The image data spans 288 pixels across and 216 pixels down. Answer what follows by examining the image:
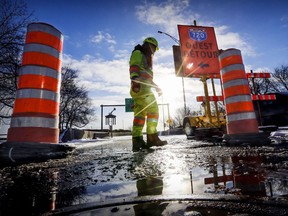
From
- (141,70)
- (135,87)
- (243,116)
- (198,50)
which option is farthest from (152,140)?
(198,50)

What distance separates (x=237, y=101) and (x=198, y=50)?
900 cm

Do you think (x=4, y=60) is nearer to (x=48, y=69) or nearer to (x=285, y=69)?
(x=48, y=69)

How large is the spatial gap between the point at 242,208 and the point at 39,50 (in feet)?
11.7

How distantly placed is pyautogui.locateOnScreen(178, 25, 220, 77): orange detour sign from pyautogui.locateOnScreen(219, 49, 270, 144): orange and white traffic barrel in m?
7.09

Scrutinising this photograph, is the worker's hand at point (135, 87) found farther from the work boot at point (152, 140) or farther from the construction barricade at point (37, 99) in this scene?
the construction barricade at point (37, 99)

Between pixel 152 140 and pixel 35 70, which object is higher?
pixel 35 70

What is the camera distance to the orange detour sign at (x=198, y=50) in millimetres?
11609

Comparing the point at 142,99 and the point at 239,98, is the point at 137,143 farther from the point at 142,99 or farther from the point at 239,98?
the point at 239,98

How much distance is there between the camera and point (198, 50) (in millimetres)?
12320

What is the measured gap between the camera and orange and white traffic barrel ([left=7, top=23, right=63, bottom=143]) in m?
2.98

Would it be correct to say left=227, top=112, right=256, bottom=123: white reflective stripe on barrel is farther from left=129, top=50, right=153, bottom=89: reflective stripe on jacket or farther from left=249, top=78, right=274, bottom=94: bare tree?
left=249, top=78, right=274, bottom=94: bare tree

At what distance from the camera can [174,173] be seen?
151 cm

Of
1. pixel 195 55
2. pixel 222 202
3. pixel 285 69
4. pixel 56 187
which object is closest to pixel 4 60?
pixel 195 55

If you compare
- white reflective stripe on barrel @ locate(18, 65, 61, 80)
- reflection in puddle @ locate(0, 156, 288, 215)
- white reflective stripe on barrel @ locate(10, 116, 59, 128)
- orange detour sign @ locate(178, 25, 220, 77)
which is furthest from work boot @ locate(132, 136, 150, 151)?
orange detour sign @ locate(178, 25, 220, 77)
